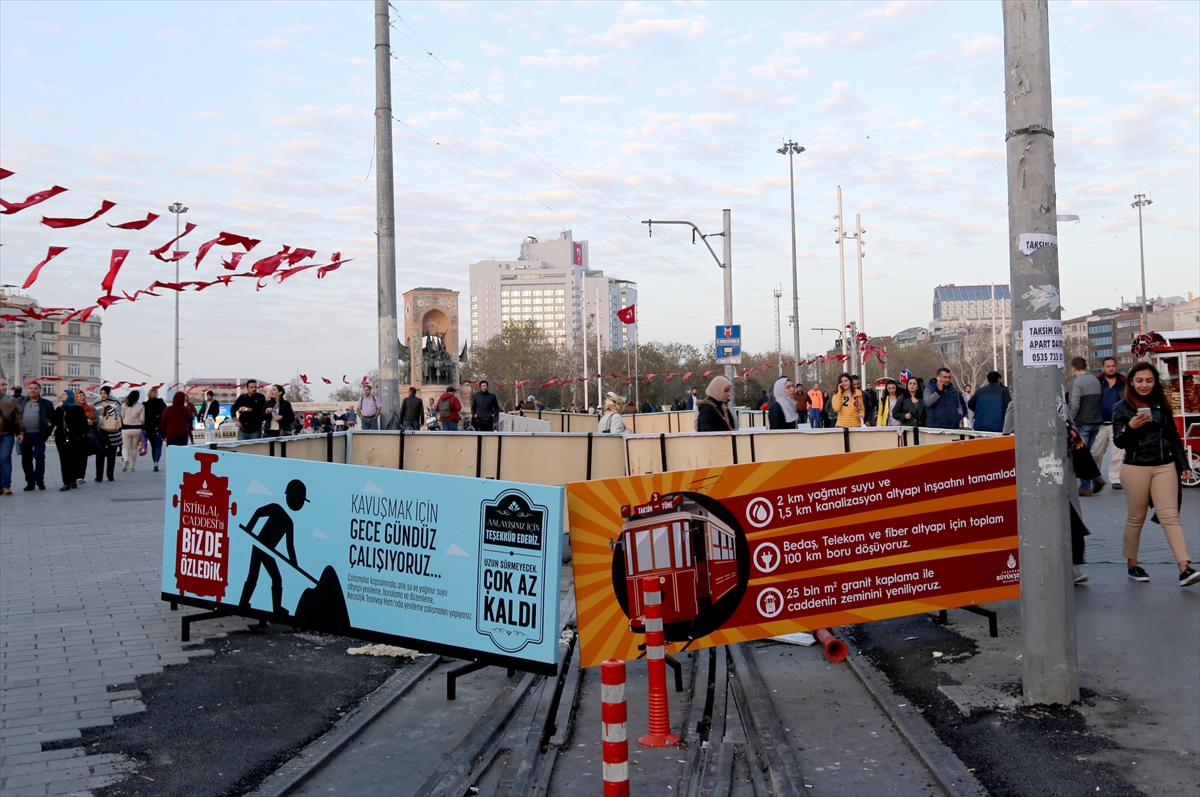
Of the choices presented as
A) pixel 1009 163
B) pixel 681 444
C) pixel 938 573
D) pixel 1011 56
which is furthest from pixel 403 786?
pixel 681 444

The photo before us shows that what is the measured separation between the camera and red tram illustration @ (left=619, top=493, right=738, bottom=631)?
587 cm

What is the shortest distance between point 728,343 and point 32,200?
18952 millimetres

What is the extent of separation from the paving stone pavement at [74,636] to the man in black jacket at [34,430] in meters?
4.06

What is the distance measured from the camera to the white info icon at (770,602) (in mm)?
6125

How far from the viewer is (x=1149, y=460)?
8.00m

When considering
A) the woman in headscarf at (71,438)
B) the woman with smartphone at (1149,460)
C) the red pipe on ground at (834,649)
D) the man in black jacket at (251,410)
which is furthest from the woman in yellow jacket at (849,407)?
the woman in headscarf at (71,438)

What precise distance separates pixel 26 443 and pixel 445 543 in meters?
15.4

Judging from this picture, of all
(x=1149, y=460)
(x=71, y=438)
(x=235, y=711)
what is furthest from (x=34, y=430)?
(x=1149, y=460)

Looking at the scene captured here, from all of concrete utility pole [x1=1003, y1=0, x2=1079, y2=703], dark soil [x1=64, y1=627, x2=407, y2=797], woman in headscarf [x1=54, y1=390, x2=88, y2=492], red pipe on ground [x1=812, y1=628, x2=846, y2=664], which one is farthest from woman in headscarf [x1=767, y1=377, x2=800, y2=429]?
woman in headscarf [x1=54, y1=390, x2=88, y2=492]

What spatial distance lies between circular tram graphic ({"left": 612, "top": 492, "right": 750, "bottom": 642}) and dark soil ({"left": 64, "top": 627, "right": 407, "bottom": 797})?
Answer: 6.24 feet

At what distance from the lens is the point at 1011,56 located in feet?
17.6

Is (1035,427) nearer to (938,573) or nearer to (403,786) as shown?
(938,573)

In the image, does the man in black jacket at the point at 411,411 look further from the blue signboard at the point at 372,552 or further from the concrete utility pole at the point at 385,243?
the blue signboard at the point at 372,552

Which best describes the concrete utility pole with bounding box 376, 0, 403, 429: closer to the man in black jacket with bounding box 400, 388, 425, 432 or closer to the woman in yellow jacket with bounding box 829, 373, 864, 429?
the man in black jacket with bounding box 400, 388, 425, 432
